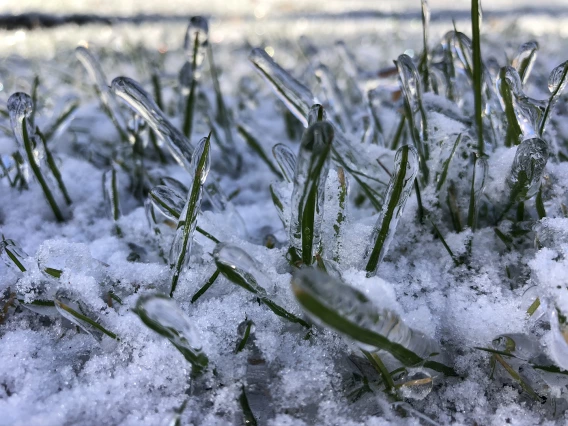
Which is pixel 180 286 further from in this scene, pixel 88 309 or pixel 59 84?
pixel 59 84

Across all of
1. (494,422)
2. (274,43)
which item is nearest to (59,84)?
(274,43)

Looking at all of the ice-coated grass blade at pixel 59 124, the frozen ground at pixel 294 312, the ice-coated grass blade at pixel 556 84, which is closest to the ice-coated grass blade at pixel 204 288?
the frozen ground at pixel 294 312

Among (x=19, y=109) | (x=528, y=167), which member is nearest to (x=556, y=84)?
(x=528, y=167)

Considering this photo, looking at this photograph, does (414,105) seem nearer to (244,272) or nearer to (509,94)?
(509,94)

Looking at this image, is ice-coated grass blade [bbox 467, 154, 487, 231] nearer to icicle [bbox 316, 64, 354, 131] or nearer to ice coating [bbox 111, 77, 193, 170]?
ice coating [bbox 111, 77, 193, 170]

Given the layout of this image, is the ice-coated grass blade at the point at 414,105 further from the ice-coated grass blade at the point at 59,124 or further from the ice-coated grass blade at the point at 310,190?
the ice-coated grass blade at the point at 59,124

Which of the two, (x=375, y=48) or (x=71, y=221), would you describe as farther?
(x=375, y=48)
